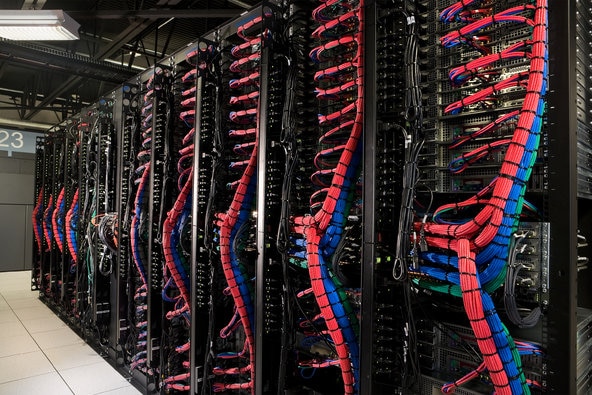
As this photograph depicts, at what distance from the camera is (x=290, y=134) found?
198 cm

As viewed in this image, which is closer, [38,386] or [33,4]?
[38,386]

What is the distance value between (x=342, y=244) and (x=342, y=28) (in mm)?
1115

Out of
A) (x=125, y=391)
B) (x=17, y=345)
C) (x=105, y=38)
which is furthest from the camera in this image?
(x=105, y=38)

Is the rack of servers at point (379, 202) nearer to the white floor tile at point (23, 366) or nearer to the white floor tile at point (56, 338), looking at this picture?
the white floor tile at point (23, 366)

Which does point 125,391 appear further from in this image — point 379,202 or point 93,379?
point 379,202

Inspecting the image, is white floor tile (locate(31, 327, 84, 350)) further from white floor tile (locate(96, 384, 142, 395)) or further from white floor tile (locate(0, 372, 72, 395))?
white floor tile (locate(96, 384, 142, 395))

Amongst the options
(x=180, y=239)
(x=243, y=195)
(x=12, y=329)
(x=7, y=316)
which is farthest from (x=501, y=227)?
(x=7, y=316)

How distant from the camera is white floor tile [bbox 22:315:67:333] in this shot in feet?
16.2

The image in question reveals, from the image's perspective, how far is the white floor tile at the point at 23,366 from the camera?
11.4 feet

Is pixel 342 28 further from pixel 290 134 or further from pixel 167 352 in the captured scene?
pixel 167 352

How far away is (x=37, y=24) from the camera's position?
3.05m

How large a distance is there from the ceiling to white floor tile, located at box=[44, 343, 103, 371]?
11.9ft

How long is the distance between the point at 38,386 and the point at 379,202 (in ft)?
11.3

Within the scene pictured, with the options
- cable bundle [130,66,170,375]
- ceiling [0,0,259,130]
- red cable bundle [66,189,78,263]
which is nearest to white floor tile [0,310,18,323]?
red cable bundle [66,189,78,263]
